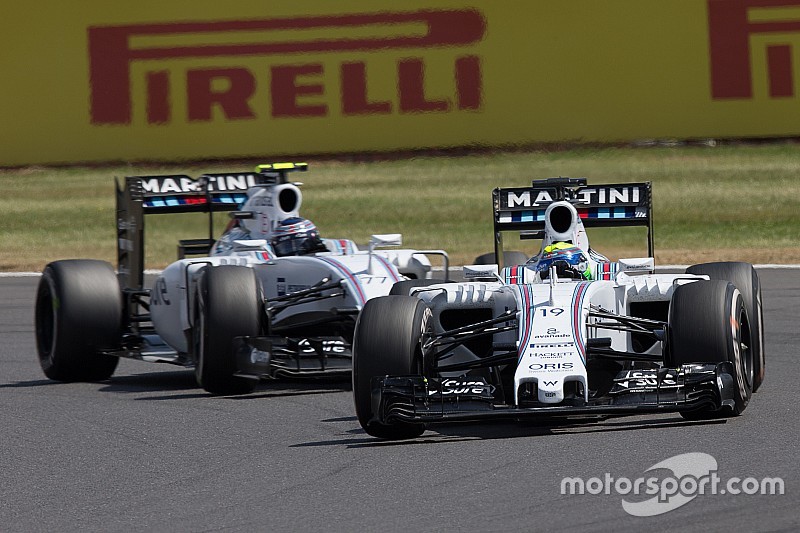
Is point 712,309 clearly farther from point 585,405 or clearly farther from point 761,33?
point 761,33

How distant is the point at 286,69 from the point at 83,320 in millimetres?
14168

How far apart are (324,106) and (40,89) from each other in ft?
15.4

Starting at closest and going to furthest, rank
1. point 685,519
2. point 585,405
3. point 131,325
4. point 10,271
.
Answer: point 685,519
point 585,405
point 131,325
point 10,271

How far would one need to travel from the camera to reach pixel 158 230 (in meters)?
26.2

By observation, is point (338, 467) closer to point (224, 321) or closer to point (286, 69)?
point (224, 321)

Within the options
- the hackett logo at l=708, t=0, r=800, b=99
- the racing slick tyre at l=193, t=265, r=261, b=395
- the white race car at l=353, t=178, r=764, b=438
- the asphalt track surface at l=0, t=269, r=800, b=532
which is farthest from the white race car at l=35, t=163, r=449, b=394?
the hackett logo at l=708, t=0, r=800, b=99

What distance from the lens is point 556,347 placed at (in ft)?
28.3

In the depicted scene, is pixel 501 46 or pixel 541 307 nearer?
pixel 541 307

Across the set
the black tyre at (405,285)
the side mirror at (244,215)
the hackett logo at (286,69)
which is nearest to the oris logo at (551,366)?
the black tyre at (405,285)

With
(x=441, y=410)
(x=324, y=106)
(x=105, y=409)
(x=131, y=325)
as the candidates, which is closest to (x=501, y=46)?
(x=324, y=106)

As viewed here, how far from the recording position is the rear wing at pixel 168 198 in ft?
44.5

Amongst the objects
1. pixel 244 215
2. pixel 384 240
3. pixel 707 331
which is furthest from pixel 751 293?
pixel 244 215

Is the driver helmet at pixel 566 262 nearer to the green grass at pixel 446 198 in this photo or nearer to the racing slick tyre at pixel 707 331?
the racing slick tyre at pixel 707 331

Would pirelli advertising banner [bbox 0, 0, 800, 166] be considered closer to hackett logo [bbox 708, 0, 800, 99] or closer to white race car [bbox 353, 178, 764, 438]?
hackett logo [bbox 708, 0, 800, 99]
